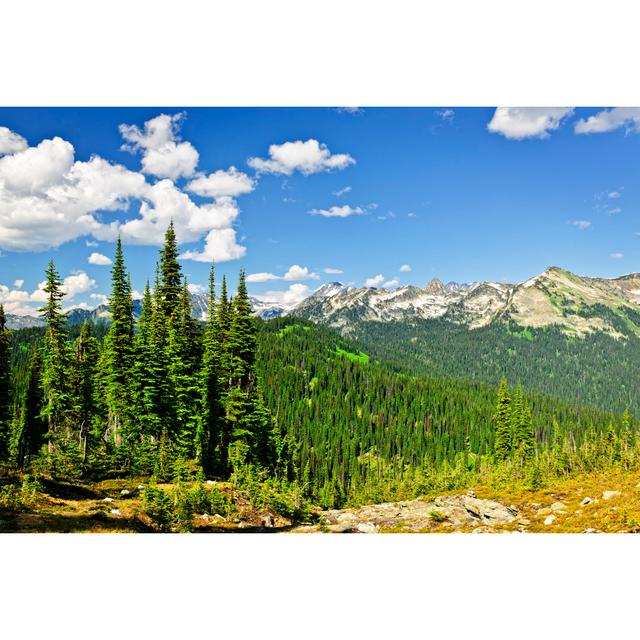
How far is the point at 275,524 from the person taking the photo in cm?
2177

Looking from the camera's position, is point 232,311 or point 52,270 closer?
point 52,270

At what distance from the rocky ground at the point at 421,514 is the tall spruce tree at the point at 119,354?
197 inches

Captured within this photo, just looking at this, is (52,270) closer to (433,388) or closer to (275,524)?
(275,524)

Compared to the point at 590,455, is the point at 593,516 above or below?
above

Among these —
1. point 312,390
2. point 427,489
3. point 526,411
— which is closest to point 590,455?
point 526,411

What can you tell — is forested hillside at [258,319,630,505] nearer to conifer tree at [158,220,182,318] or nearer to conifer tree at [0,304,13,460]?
conifer tree at [0,304,13,460]

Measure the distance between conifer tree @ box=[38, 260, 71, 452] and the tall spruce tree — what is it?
2.31 metres

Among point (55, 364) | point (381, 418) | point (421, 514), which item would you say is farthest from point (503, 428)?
point (381, 418)

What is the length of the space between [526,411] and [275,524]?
64.9m

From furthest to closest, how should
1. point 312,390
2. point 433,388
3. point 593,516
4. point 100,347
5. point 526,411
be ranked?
1. point 433,388
2. point 312,390
3. point 526,411
4. point 100,347
5. point 593,516

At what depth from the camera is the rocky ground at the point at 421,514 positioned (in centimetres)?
1611

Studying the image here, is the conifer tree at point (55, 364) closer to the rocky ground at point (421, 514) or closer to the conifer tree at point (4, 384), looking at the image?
the rocky ground at point (421, 514)

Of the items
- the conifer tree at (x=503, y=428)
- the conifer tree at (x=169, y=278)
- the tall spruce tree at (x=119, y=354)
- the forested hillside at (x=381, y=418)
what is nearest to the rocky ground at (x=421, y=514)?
the tall spruce tree at (x=119, y=354)

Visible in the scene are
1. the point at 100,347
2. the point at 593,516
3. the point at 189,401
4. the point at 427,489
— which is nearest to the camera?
the point at 593,516
